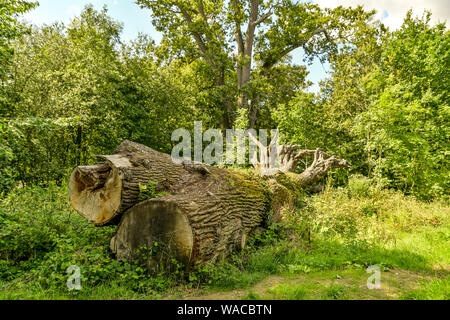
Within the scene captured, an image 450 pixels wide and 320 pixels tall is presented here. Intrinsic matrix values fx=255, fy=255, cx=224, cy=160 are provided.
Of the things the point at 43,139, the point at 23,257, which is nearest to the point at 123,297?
the point at 23,257

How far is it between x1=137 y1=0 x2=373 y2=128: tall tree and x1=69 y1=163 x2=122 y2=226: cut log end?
12.0 metres

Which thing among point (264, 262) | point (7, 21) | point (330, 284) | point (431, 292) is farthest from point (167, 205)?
point (7, 21)

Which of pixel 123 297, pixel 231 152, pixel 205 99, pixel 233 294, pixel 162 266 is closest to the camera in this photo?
pixel 123 297

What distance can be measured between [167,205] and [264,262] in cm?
193

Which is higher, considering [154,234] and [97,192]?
[97,192]

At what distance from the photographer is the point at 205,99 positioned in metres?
16.3

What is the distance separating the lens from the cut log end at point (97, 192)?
435 cm

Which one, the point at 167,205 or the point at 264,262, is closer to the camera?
the point at 167,205

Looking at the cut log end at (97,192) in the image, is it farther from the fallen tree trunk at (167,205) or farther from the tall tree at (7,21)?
the tall tree at (7,21)

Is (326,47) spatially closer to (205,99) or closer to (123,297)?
(205,99)

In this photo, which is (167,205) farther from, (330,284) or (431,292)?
(431,292)

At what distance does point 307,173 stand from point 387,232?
A: 404 centimetres

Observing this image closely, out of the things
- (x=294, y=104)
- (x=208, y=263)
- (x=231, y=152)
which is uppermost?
(x=294, y=104)

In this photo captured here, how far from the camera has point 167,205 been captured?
386 cm
